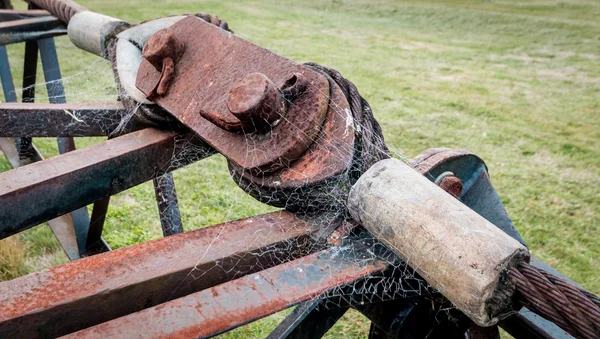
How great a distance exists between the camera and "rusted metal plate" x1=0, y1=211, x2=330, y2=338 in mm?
1095

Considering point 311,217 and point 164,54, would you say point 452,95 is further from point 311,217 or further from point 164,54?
point 311,217

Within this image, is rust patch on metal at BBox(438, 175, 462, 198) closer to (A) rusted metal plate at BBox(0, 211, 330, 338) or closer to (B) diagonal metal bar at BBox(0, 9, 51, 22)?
(A) rusted metal plate at BBox(0, 211, 330, 338)

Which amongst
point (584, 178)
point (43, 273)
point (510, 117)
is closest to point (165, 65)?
point (43, 273)

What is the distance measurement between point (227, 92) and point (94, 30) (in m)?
1.37

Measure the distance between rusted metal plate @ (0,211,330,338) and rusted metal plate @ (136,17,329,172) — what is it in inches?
7.9

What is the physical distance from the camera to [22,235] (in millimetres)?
3941

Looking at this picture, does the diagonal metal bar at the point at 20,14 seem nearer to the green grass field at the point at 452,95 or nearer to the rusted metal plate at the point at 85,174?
the green grass field at the point at 452,95

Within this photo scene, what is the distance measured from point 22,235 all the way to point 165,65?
2.85 m

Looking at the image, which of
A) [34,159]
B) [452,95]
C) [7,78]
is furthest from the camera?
[452,95]

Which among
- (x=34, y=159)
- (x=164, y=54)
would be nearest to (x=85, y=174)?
(x=164, y=54)

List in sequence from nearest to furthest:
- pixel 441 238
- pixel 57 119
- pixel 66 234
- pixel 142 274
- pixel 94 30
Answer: pixel 441 238, pixel 142 274, pixel 57 119, pixel 94 30, pixel 66 234

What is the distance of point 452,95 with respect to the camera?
701cm

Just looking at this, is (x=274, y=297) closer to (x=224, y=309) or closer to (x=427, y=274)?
(x=224, y=309)

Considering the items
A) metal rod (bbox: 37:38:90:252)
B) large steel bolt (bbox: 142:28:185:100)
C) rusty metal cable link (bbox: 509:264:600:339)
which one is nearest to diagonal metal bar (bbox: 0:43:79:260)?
metal rod (bbox: 37:38:90:252)
